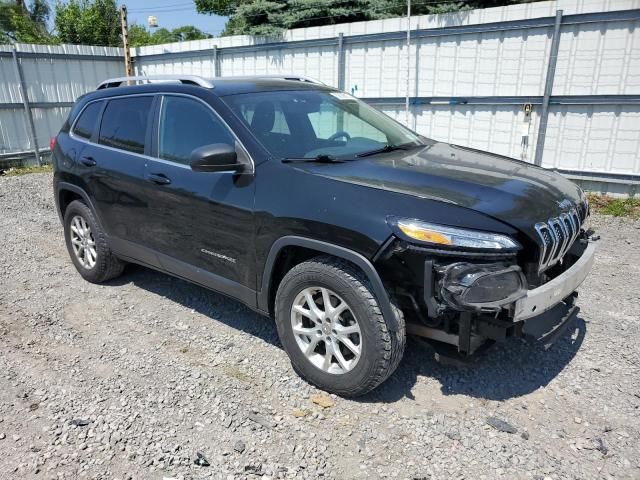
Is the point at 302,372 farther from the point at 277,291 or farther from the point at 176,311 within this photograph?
the point at 176,311

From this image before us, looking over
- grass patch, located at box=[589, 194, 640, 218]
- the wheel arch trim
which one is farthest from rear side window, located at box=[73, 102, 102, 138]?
grass patch, located at box=[589, 194, 640, 218]

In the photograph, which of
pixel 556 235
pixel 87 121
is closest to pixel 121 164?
pixel 87 121

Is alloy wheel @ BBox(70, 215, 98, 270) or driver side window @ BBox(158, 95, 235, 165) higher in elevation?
driver side window @ BBox(158, 95, 235, 165)

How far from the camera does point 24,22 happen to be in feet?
87.9

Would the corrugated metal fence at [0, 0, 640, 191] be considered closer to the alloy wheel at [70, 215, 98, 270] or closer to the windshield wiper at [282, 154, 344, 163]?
the windshield wiper at [282, 154, 344, 163]

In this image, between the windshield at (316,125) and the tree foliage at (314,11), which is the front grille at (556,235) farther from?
the tree foliage at (314,11)

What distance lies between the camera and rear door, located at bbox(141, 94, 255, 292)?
3.44m

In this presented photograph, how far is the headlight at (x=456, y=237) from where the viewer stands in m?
2.68

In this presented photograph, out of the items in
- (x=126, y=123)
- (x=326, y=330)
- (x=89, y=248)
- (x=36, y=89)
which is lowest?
(x=89, y=248)

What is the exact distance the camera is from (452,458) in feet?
8.89

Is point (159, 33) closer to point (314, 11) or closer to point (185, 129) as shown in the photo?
point (314, 11)

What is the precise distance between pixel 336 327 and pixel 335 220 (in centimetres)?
64

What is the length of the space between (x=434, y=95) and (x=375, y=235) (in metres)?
6.73

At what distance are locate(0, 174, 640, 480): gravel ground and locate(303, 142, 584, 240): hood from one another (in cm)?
110
